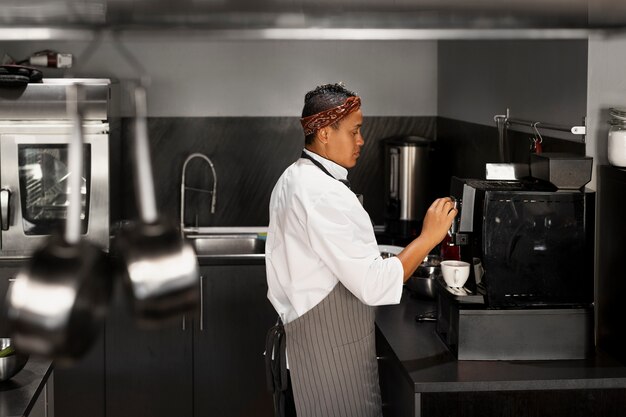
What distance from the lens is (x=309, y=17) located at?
35.4 inches

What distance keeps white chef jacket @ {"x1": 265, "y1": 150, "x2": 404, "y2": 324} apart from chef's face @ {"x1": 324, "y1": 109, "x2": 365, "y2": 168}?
31 mm

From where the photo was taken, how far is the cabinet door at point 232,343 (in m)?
4.97

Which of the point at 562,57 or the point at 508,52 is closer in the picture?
the point at 562,57

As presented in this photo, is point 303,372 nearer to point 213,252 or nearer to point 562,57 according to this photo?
point 562,57

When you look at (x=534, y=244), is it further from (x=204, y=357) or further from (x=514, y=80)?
(x=204, y=357)

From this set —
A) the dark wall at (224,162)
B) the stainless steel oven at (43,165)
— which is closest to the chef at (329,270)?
the stainless steel oven at (43,165)

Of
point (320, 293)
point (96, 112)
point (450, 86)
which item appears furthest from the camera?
point (450, 86)

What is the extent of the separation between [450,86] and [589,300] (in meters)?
2.82

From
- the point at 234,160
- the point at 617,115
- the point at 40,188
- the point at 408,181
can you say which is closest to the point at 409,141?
the point at 408,181

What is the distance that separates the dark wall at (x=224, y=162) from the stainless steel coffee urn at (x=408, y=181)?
1.26 feet

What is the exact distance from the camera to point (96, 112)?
15.9 ft

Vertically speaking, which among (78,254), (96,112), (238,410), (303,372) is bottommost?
(238,410)

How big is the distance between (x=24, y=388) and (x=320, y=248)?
40.9 inches

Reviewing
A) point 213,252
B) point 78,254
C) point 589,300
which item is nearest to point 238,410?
point 213,252
